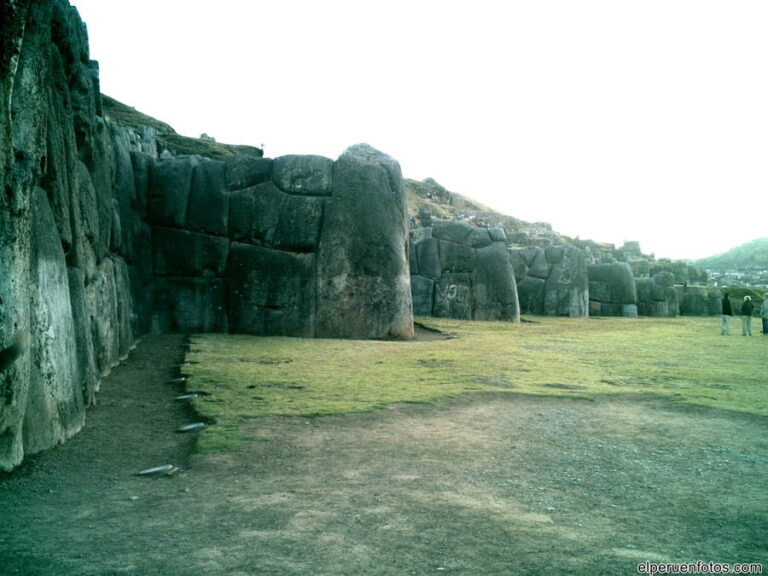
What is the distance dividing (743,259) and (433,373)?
112m

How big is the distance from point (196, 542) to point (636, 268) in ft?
141

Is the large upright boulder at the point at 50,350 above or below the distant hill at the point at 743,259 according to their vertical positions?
below

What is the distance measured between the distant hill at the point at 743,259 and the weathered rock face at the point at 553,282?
65.5m

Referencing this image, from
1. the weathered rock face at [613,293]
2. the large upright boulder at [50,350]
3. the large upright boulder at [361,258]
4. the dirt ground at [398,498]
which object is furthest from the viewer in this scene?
the weathered rock face at [613,293]

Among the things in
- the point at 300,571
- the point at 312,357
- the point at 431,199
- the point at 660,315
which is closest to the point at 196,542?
the point at 300,571

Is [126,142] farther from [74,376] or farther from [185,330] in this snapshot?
[74,376]

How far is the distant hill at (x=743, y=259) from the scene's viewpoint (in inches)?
3514

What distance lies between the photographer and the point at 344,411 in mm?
6852

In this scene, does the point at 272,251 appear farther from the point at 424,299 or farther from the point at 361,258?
the point at 424,299

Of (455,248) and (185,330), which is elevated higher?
(455,248)

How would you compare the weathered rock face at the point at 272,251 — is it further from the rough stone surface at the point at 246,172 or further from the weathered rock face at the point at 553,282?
the weathered rock face at the point at 553,282

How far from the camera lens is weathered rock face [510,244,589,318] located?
27797mm

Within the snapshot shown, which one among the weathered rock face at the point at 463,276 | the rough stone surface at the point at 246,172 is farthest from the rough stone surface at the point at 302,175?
the weathered rock face at the point at 463,276

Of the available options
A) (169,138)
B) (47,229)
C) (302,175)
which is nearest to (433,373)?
(47,229)
